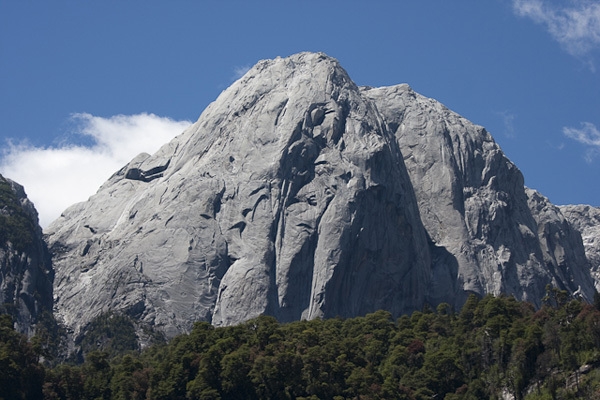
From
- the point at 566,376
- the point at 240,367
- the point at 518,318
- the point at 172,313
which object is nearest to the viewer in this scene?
the point at 566,376

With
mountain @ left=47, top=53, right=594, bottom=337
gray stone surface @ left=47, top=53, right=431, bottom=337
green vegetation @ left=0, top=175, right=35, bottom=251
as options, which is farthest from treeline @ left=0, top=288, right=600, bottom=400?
green vegetation @ left=0, top=175, right=35, bottom=251

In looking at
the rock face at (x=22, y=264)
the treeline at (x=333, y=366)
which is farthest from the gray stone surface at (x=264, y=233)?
the treeline at (x=333, y=366)

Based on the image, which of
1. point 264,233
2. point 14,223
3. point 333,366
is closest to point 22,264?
point 14,223

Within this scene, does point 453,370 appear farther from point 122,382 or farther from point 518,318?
point 122,382

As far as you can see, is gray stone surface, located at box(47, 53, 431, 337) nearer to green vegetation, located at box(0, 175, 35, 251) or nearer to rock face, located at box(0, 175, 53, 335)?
rock face, located at box(0, 175, 53, 335)

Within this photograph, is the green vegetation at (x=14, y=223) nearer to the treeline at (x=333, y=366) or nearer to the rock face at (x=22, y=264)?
the rock face at (x=22, y=264)

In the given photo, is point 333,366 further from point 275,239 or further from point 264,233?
point 264,233

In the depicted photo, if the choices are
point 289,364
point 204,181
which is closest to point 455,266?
point 204,181
